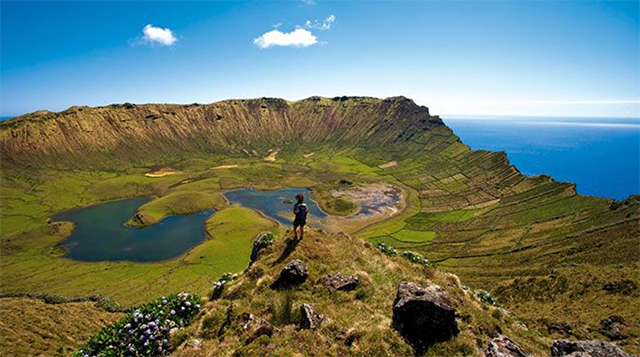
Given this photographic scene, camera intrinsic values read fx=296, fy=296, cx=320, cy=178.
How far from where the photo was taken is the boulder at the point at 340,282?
2045 cm

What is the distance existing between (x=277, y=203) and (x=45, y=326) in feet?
401

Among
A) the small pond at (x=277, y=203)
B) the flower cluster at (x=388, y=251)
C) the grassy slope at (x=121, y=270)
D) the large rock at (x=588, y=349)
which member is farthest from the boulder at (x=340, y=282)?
the small pond at (x=277, y=203)

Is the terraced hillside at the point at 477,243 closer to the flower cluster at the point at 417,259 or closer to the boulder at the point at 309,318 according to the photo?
the flower cluster at the point at 417,259

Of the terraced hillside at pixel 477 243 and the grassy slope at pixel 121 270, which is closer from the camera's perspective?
the terraced hillside at pixel 477 243

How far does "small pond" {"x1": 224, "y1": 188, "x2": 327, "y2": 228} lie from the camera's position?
5246 inches

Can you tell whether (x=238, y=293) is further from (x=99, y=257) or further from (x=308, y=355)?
(x=99, y=257)

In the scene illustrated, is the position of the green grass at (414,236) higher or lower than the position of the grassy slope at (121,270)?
lower

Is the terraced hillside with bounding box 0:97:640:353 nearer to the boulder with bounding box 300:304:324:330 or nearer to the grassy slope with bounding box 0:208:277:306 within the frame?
the grassy slope with bounding box 0:208:277:306

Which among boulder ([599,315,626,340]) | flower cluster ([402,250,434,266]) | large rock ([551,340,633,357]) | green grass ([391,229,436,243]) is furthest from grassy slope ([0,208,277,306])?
boulder ([599,315,626,340])

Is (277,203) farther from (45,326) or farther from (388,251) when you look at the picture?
(388,251)

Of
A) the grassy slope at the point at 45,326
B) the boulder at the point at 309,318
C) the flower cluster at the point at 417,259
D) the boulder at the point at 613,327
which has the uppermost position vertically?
the boulder at the point at 309,318

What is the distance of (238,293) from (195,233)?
10613cm

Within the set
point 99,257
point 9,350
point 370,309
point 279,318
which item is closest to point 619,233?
point 370,309

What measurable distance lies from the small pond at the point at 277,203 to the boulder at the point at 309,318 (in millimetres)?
105501
